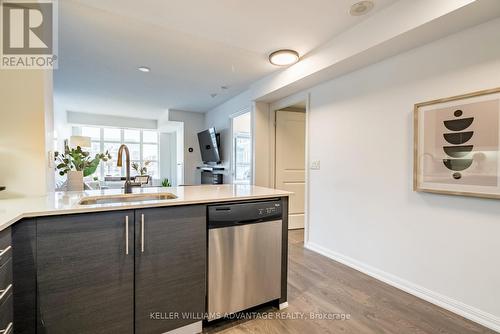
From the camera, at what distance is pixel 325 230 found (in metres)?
2.95

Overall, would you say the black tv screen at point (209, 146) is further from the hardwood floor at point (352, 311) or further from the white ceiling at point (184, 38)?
the hardwood floor at point (352, 311)

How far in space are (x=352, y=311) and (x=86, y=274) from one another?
1.82 metres

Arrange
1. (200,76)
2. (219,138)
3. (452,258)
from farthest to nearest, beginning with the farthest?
(219,138)
(200,76)
(452,258)

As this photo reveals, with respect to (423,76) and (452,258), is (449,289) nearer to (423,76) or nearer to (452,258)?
(452,258)

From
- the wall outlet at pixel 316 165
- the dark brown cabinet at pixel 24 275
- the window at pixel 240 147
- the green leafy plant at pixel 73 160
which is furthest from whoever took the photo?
the window at pixel 240 147

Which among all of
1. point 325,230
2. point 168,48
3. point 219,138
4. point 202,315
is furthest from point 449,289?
point 219,138

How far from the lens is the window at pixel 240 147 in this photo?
15.2 ft

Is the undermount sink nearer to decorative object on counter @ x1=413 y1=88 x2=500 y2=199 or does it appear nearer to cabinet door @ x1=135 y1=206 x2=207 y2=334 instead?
cabinet door @ x1=135 y1=206 x2=207 y2=334

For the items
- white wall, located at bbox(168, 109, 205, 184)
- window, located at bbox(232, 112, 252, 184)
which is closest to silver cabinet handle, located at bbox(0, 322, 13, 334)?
window, located at bbox(232, 112, 252, 184)

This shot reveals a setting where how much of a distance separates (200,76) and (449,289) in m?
3.68

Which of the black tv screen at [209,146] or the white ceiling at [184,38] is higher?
the white ceiling at [184,38]

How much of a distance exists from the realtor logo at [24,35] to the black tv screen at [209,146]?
331 centimetres

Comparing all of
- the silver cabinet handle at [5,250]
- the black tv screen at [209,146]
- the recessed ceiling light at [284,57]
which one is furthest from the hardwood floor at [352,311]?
the black tv screen at [209,146]

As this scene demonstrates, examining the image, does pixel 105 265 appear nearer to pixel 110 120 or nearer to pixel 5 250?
pixel 5 250
